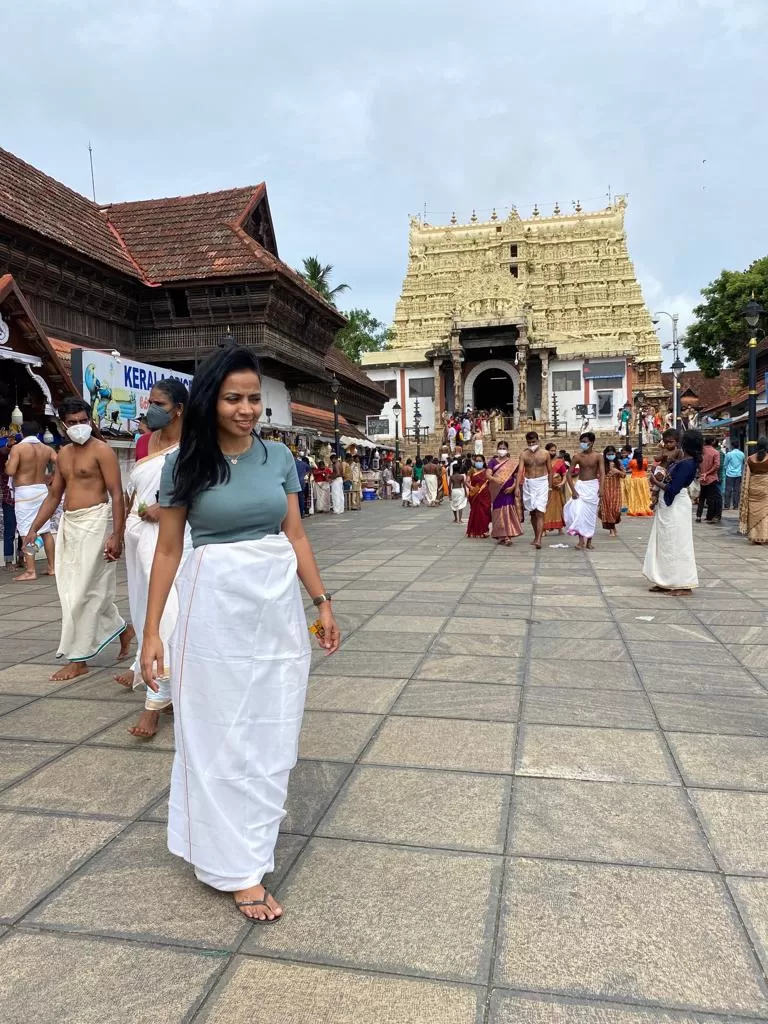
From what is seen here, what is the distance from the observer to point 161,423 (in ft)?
13.1

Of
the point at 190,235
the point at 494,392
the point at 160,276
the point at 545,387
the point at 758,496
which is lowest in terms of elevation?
the point at 758,496

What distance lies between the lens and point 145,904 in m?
2.37

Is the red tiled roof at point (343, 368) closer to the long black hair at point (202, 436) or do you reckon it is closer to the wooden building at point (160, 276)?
the wooden building at point (160, 276)

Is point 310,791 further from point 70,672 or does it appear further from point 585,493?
point 585,493

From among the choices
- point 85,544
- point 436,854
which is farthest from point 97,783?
point 85,544

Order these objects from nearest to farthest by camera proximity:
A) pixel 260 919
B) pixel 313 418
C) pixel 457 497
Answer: pixel 260 919 → pixel 457 497 → pixel 313 418

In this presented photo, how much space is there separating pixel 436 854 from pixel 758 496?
10576mm

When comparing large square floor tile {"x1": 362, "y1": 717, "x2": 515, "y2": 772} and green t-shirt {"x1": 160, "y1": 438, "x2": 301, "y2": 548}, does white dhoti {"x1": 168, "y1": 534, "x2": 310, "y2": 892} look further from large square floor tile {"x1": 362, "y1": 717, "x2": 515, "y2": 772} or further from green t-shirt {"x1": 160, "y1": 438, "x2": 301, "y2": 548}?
large square floor tile {"x1": 362, "y1": 717, "x2": 515, "y2": 772}

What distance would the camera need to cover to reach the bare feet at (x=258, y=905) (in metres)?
2.28

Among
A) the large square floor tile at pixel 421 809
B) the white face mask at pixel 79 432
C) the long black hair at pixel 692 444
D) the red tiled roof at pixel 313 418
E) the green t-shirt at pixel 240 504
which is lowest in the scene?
the large square floor tile at pixel 421 809

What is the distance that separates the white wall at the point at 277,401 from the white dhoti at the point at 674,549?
13.9 meters

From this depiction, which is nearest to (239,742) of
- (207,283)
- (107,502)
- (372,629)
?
(107,502)

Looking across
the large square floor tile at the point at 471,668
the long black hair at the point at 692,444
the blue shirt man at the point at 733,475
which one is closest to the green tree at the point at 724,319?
the blue shirt man at the point at 733,475

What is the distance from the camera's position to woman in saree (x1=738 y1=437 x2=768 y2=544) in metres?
11.4
